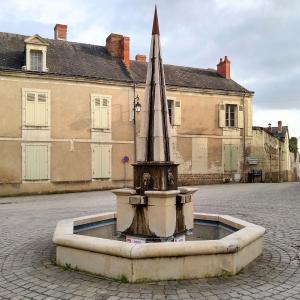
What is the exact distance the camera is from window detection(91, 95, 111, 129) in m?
19.7

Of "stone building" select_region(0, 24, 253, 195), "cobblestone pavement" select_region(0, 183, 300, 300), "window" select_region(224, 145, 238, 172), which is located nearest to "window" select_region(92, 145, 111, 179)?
"stone building" select_region(0, 24, 253, 195)

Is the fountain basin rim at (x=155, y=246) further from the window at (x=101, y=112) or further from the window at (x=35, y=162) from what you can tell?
the window at (x=101, y=112)

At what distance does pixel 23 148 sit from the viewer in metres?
17.9

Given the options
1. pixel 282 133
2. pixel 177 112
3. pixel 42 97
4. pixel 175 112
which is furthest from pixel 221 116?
pixel 282 133

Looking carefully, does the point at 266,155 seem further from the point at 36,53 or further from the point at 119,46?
the point at 36,53

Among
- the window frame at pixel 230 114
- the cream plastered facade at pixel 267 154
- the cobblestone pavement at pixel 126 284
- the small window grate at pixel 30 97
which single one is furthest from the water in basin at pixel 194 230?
the cream plastered facade at pixel 267 154

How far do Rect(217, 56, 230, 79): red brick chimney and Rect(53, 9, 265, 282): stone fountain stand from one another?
65.4 ft

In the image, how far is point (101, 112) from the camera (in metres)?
20.0

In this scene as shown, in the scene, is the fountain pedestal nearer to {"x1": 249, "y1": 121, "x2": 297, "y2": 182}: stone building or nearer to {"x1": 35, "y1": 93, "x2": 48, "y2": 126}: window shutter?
{"x1": 35, "y1": 93, "x2": 48, "y2": 126}: window shutter

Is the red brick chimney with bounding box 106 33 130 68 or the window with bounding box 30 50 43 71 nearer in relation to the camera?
the window with bounding box 30 50 43 71

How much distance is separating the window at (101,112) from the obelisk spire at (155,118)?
13636mm

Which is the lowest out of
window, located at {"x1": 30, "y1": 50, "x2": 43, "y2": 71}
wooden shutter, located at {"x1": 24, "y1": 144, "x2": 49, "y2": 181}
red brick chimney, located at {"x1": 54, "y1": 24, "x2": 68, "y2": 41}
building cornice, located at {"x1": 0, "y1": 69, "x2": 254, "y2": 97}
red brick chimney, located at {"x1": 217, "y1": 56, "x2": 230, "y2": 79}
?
wooden shutter, located at {"x1": 24, "y1": 144, "x2": 49, "y2": 181}

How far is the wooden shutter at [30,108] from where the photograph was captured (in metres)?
18.1

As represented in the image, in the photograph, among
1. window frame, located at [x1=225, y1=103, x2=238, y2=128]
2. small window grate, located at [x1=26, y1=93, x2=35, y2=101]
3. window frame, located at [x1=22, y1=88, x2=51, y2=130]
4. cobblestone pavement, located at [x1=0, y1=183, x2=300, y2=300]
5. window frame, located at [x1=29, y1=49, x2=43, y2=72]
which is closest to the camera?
cobblestone pavement, located at [x1=0, y1=183, x2=300, y2=300]
